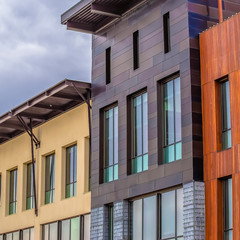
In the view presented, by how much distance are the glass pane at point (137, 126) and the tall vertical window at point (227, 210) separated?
531 cm

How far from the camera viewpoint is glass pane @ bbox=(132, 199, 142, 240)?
104 ft

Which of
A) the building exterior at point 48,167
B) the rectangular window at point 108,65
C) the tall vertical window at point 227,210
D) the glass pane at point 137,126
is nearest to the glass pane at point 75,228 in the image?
the building exterior at point 48,167

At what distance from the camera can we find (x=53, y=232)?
40.6 m

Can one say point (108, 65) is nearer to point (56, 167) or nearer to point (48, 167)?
point (56, 167)

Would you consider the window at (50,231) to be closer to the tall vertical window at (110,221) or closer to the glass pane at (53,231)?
the glass pane at (53,231)

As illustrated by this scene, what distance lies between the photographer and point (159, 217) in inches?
1206

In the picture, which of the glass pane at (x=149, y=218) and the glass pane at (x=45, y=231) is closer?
the glass pane at (x=149, y=218)

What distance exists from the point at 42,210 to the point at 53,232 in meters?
1.59

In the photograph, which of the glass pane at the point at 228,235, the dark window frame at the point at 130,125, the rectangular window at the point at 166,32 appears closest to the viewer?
the glass pane at the point at 228,235

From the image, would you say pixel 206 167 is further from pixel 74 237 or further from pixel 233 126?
pixel 74 237

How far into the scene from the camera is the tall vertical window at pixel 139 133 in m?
32.2

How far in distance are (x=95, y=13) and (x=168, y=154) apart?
815 cm

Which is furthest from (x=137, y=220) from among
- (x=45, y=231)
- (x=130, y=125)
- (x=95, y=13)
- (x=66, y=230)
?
(x=45, y=231)

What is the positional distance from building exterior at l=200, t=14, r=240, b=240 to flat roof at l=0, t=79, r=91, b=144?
29.8 ft
